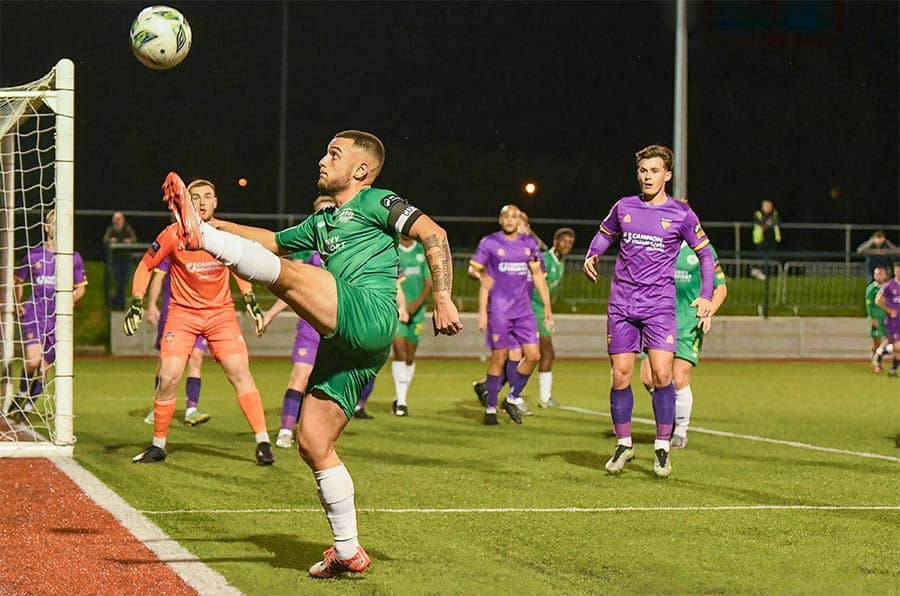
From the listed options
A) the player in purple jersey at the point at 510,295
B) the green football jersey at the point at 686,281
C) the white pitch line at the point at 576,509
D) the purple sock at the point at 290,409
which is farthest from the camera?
the player in purple jersey at the point at 510,295

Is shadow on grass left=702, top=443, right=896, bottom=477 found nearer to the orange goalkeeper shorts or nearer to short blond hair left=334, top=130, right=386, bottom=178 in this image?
the orange goalkeeper shorts

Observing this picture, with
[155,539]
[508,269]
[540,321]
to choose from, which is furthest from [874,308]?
[155,539]

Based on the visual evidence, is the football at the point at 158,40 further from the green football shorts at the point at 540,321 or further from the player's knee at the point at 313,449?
the green football shorts at the point at 540,321

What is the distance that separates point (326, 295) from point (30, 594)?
68.8 inches

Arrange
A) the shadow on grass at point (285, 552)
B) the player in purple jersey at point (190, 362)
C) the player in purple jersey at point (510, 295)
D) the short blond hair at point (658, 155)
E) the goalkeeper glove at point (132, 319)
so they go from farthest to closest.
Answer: the player in purple jersey at point (510, 295)
the player in purple jersey at point (190, 362)
the short blond hair at point (658, 155)
the goalkeeper glove at point (132, 319)
the shadow on grass at point (285, 552)

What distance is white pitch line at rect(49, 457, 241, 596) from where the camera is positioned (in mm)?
5906

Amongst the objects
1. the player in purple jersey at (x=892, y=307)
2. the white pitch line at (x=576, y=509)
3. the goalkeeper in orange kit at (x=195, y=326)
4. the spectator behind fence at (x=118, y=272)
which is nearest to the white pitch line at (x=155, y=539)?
the white pitch line at (x=576, y=509)

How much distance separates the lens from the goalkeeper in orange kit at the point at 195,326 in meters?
10.1

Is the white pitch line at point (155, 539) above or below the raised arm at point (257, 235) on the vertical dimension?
below

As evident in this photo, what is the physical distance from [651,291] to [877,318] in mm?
13467

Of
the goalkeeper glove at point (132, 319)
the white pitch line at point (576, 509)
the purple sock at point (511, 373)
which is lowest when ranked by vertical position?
the white pitch line at point (576, 509)

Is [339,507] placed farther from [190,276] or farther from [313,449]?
[190,276]

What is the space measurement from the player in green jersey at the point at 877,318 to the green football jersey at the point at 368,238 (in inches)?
644

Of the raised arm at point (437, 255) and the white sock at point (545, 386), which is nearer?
the raised arm at point (437, 255)
